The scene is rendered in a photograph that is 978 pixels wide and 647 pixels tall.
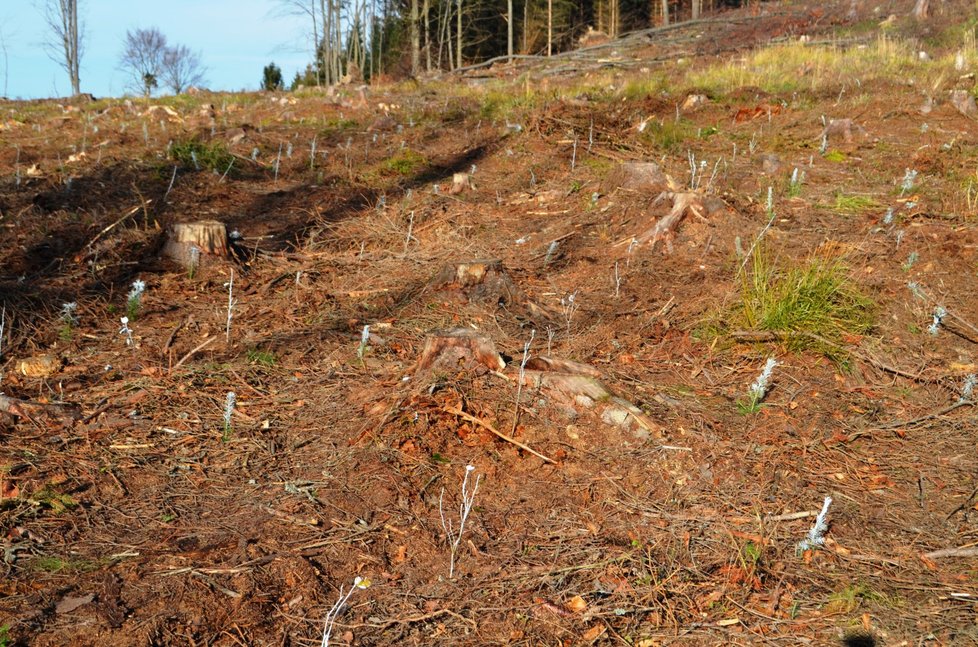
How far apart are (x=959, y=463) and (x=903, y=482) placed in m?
0.32

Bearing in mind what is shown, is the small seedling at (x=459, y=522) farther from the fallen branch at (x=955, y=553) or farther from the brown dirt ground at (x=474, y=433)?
the fallen branch at (x=955, y=553)

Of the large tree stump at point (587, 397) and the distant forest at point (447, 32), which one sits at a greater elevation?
the distant forest at point (447, 32)

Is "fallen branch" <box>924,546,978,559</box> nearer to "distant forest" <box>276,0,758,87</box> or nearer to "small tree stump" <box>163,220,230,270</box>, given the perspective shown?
"small tree stump" <box>163,220,230,270</box>

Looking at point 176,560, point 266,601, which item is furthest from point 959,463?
point 176,560

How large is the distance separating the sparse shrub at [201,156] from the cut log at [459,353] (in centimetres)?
487

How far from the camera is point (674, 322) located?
4.49m

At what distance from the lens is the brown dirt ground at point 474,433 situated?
2.42 m

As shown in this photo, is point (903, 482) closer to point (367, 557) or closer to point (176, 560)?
point (367, 557)

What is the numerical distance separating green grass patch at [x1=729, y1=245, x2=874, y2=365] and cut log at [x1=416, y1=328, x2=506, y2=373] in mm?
1587

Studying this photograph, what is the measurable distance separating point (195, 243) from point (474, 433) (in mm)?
3164

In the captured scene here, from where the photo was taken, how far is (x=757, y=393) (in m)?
3.60

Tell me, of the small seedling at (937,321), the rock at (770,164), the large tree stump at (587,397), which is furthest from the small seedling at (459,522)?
the rock at (770,164)

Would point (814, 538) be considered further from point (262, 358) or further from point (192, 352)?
point (192, 352)

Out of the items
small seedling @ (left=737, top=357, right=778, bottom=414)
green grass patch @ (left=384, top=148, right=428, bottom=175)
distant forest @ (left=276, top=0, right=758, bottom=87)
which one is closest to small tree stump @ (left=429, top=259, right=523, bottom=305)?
small seedling @ (left=737, top=357, right=778, bottom=414)
